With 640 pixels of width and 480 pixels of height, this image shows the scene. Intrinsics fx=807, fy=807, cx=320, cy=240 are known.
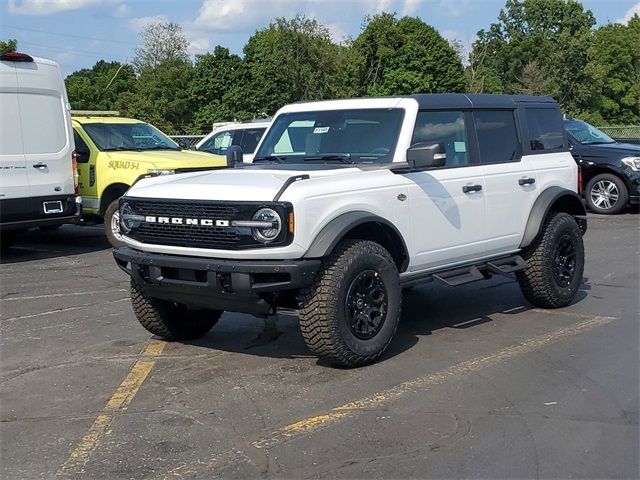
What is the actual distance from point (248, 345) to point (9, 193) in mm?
5680

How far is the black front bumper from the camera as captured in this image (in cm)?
518

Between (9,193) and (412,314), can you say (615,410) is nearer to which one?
(412,314)

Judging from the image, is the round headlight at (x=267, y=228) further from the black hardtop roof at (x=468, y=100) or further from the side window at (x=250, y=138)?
the side window at (x=250, y=138)

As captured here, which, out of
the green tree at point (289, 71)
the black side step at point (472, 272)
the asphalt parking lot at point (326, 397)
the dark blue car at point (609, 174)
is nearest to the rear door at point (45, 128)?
the asphalt parking lot at point (326, 397)

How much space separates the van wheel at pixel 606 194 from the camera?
49.0ft

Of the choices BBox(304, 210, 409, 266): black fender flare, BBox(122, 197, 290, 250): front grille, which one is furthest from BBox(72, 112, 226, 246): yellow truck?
BBox(304, 210, 409, 266): black fender flare

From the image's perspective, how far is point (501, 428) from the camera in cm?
448

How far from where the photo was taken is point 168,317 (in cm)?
635

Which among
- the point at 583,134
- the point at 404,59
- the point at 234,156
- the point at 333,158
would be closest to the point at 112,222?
the point at 234,156

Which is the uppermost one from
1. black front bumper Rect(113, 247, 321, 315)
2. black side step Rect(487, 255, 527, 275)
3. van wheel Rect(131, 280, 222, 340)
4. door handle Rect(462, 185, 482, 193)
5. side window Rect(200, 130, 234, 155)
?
door handle Rect(462, 185, 482, 193)

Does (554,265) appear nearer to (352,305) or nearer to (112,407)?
(352,305)

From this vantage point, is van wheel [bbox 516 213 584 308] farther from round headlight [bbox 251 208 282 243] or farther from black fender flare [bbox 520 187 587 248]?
round headlight [bbox 251 208 282 243]

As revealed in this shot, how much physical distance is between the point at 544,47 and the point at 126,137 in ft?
220

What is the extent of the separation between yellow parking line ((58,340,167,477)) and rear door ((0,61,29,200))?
511cm
